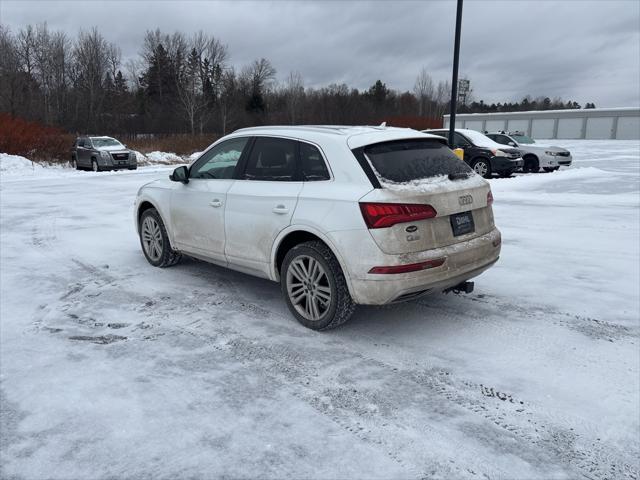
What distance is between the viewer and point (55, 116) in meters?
51.8

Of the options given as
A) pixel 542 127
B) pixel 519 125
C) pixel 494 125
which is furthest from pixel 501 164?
pixel 494 125

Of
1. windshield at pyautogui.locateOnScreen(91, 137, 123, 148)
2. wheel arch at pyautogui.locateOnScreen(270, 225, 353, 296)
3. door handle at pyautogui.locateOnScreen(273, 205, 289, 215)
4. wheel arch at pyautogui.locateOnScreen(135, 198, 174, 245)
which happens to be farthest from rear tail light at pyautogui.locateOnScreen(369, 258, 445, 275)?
windshield at pyautogui.locateOnScreen(91, 137, 123, 148)

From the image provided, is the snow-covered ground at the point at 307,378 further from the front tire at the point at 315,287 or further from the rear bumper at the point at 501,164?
the rear bumper at the point at 501,164

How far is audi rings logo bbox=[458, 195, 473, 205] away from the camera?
14.1ft

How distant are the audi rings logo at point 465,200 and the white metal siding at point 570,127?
214ft

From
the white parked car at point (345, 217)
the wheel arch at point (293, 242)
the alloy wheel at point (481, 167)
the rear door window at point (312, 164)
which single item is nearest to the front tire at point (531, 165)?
the alloy wheel at point (481, 167)

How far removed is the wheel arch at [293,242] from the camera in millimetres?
4125

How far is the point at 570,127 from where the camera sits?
61.8m

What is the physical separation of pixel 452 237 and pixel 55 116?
186ft

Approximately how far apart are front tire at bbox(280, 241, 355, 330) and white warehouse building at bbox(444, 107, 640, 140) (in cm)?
5521

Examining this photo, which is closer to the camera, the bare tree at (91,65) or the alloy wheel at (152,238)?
the alloy wheel at (152,238)

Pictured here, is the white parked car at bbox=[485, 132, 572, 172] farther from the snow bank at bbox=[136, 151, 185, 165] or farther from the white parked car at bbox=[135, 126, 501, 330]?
the snow bank at bbox=[136, 151, 185, 165]

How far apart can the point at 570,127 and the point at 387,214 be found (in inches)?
2619

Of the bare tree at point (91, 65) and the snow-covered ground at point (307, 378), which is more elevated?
the bare tree at point (91, 65)
